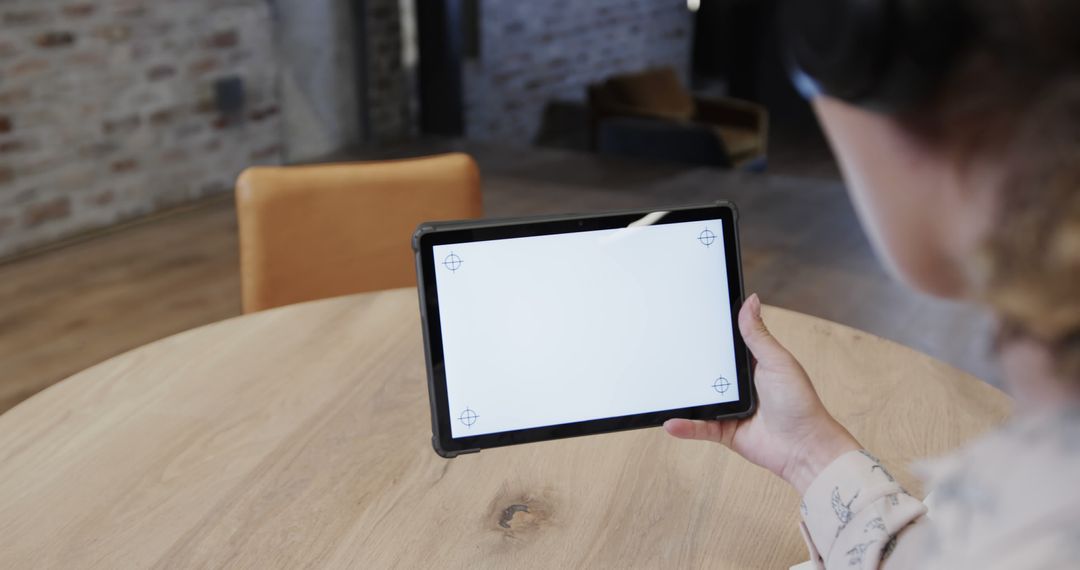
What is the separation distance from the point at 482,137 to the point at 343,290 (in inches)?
152

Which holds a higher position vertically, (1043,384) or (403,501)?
(1043,384)

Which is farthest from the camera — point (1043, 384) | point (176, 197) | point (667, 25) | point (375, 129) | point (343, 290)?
point (375, 129)

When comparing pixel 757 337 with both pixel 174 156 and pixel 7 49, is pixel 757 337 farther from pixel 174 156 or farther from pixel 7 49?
pixel 174 156

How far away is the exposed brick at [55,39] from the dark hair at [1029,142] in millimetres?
3740

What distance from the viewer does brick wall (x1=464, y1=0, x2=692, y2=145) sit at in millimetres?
5250

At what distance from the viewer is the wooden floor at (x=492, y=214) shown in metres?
2.86

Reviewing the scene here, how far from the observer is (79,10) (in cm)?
361

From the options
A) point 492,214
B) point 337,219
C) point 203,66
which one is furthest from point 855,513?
point 203,66

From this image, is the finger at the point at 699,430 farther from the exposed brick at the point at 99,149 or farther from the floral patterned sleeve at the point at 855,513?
the exposed brick at the point at 99,149

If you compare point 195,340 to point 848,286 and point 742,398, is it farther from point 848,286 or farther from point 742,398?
point 848,286

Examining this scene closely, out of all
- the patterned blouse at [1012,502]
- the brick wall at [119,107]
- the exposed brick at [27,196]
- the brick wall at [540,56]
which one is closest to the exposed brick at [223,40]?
the brick wall at [119,107]

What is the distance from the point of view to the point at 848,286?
132 inches

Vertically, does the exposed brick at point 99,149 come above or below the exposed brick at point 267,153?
above

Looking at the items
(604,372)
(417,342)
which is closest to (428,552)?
(604,372)
